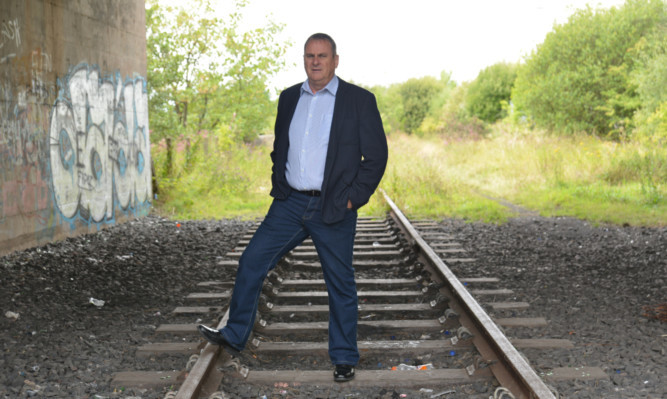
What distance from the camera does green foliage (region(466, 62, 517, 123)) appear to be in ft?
137

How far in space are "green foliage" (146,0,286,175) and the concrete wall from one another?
1668 millimetres

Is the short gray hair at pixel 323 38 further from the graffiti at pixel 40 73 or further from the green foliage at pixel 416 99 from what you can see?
the green foliage at pixel 416 99

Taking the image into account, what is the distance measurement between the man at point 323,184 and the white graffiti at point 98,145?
5.52 meters

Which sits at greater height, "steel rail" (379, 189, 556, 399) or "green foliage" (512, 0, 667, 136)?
"green foliage" (512, 0, 667, 136)

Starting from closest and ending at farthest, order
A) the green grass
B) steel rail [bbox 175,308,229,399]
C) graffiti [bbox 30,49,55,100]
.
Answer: steel rail [bbox 175,308,229,399] < graffiti [bbox 30,49,55,100] < the green grass

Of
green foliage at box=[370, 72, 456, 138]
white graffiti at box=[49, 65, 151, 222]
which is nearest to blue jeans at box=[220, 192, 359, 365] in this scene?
white graffiti at box=[49, 65, 151, 222]

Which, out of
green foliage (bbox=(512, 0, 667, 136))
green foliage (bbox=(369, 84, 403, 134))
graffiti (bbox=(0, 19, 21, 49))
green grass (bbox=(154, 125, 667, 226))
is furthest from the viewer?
green foliage (bbox=(369, 84, 403, 134))

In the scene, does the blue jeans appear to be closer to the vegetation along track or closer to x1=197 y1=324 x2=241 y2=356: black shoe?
x1=197 y1=324 x2=241 y2=356: black shoe

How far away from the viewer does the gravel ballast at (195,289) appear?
3.56 metres

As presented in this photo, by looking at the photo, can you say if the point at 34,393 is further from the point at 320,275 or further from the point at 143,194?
the point at 143,194

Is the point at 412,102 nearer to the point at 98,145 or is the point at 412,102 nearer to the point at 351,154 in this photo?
the point at 98,145

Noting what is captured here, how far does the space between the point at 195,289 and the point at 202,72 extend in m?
8.50

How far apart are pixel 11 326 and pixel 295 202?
2544mm

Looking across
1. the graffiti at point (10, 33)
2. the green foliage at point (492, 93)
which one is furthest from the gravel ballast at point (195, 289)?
the green foliage at point (492, 93)
